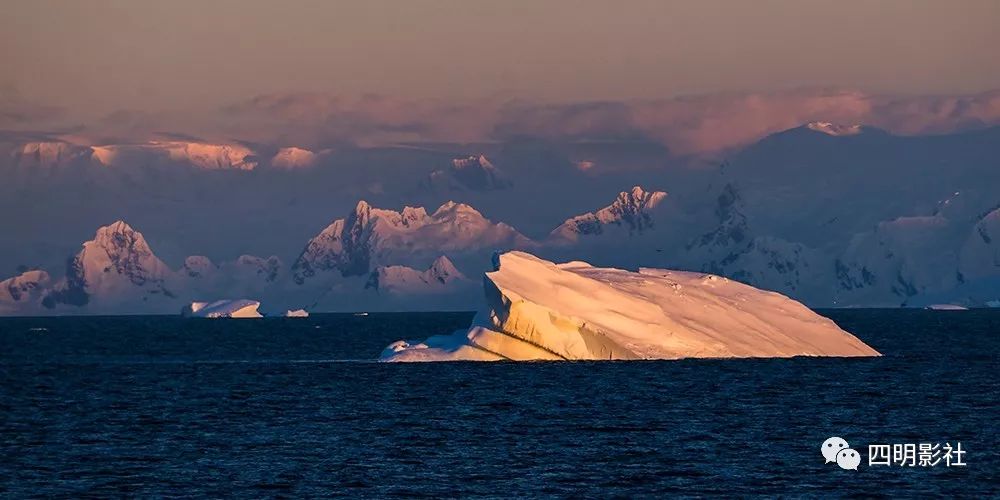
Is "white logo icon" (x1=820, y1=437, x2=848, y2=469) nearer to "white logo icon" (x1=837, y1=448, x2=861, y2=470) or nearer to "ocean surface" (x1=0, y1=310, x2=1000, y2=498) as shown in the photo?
"white logo icon" (x1=837, y1=448, x2=861, y2=470)

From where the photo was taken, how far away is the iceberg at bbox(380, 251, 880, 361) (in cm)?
7869

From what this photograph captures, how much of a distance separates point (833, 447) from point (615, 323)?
94.8 feet

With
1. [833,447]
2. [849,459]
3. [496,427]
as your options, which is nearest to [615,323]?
[496,427]

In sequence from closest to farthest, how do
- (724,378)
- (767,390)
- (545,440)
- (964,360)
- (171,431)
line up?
(545,440)
(171,431)
(767,390)
(724,378)
(964,360)

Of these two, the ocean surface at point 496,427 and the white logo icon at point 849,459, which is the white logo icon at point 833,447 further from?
the ocean surface at point 496,427

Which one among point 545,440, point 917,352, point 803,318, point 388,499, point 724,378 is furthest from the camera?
point 917,352

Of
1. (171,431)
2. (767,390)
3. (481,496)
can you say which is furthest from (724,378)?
(481,496)

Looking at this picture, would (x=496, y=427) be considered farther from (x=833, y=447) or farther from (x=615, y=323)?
(x=615, y=323)

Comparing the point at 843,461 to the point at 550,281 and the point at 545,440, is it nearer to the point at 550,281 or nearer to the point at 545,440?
the point at 545,440

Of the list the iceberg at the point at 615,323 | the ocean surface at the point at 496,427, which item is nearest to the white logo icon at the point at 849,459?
the ocean surface at the point at 496,427

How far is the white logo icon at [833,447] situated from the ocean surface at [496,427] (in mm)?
464

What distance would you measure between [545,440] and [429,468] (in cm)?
735

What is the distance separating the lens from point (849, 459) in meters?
48.3

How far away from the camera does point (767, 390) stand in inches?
2869
